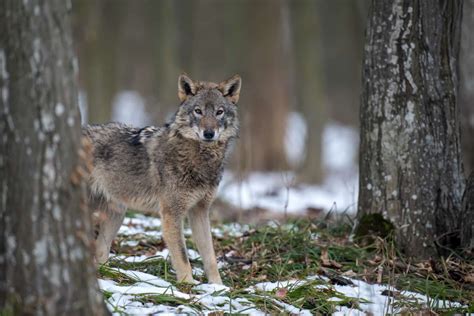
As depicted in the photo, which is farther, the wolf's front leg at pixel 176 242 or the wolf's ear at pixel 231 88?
the wolf's ear at pixel 231 88

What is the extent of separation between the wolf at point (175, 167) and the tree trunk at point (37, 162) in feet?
8.23

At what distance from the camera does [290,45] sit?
67.1ft

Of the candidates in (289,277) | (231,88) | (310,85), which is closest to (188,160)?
(231,88)

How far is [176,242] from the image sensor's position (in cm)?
659

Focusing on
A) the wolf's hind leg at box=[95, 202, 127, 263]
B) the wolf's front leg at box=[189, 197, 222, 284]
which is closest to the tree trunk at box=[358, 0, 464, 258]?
the wolf's front leg at box=[189, 197, 222, 284]

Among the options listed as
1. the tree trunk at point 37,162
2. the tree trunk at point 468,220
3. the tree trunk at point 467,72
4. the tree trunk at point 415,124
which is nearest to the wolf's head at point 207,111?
the tree trunk at point 415,124

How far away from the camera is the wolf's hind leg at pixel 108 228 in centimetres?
682

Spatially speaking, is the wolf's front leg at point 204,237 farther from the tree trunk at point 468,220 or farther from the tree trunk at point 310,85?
the tree trunk at point 310,85

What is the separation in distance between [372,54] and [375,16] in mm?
393

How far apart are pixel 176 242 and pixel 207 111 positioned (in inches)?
52.8

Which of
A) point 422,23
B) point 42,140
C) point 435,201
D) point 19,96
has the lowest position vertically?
point 435,201

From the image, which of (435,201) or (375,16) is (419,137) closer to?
(435,201)

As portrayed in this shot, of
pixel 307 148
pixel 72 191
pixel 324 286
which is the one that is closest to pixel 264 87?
pixel 307 148

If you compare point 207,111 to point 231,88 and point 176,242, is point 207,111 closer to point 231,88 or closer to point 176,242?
point 231,88
